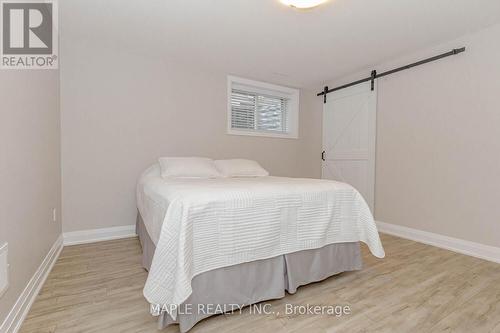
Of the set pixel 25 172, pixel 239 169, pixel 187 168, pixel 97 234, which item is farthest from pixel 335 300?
pixel 97 234

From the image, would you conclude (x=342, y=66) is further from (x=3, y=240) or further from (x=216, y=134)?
(x=3, y=240)

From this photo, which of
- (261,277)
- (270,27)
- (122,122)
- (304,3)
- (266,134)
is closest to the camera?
(261,277)

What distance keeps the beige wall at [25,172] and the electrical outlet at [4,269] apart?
4cm

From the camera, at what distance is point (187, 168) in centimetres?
258

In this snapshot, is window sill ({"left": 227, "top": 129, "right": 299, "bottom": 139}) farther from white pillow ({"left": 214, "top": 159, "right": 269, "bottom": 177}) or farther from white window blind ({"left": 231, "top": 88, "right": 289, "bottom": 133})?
white pillow ({"left": 214, "top": 159, "right": 269, "bottom": 177})

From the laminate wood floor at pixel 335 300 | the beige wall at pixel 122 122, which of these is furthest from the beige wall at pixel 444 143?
the beige wall at pixel 122 122

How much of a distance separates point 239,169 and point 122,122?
4.90ft

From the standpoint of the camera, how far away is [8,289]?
1202 mm

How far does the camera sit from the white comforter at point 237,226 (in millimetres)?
1189

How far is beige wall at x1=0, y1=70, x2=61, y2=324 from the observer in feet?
3.98

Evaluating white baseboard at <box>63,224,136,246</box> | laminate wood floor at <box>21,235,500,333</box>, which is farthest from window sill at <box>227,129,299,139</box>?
laminate wood floor at <box>21,235,500,333</box>

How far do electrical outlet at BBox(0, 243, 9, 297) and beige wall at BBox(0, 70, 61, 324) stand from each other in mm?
42

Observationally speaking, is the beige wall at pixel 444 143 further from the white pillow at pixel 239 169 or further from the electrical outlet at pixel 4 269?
the electrical outlet at pixel 4 269

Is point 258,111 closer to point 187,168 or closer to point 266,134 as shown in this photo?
point 266,134
